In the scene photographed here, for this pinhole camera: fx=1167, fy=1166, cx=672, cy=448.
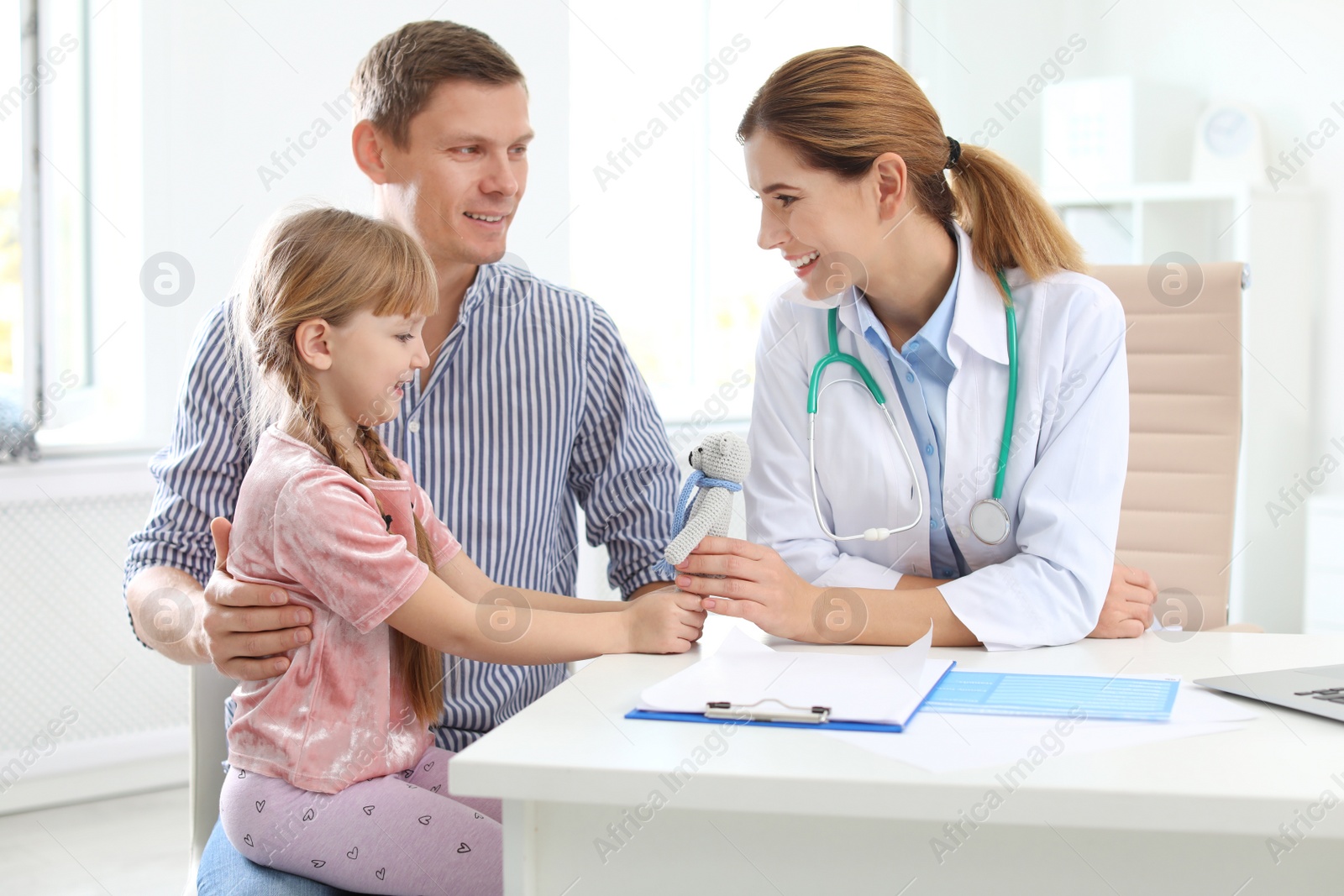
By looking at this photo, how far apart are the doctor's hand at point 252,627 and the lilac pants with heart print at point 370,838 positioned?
0.11 m

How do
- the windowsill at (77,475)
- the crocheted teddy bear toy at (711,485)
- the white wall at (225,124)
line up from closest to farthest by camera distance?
the crocheted teddy bear toy at (711,485)
the windowsill at (77,475)
the white wall at (225,124)

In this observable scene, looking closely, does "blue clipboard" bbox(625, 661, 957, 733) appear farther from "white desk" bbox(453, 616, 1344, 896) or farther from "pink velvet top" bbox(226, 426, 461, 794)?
"pink velvet top" bbox(226, 426, 461, 794)

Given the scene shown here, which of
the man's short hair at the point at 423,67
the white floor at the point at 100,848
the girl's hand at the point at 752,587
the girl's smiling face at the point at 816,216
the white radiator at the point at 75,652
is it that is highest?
the man's short hair at the point at 423,67

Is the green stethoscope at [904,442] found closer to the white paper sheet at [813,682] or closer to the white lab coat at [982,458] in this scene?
the white lab coat at [982,458]

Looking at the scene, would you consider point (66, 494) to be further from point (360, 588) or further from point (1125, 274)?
point (1125, 274)

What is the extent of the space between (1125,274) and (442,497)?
1.17 m

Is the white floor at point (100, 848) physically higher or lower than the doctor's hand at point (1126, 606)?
lower

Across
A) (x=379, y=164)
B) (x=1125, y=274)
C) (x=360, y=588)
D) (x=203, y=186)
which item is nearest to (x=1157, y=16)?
(x=1125, y=274)

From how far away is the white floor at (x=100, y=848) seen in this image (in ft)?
7.25

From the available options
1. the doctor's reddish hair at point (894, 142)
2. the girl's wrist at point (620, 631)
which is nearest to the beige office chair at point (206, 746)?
the girl's wrist at point (620, 631)

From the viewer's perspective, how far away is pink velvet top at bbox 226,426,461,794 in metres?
1.03

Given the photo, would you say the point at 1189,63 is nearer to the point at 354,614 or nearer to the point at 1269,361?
the point at 1269,361

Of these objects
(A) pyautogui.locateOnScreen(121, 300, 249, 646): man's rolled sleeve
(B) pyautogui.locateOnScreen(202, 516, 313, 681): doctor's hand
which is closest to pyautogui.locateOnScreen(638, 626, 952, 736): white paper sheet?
(B) pyautogui.locateOnScreen(202, 516, 313, 681): doctor's hand

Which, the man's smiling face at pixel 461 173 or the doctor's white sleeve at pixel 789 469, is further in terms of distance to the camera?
the man's smiling face at pixel 461 173
